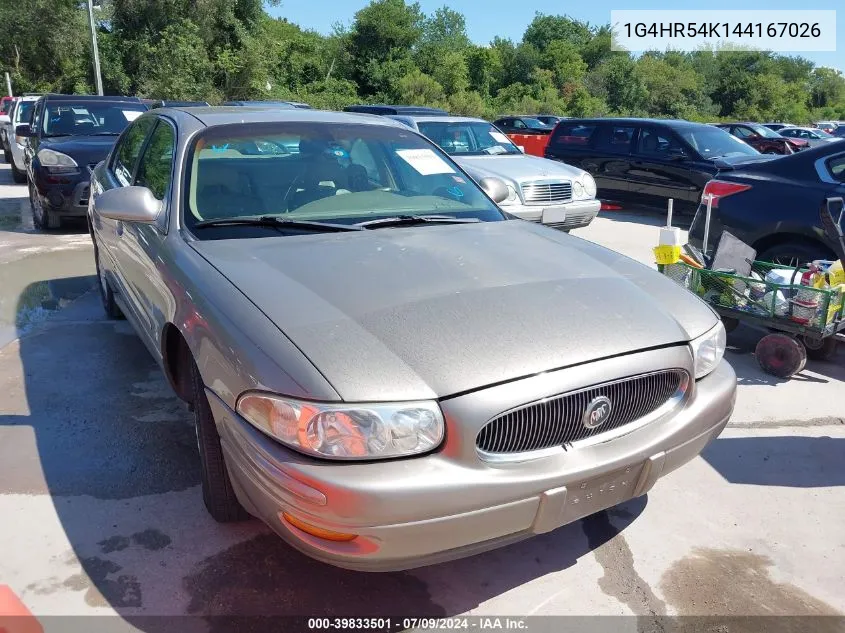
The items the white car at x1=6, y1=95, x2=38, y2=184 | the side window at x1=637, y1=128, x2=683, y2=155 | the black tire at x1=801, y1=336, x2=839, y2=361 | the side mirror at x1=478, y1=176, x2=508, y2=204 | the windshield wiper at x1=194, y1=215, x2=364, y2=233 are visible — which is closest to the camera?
the windshield wiper at x1=194, y1=215, x2=364, y2=233

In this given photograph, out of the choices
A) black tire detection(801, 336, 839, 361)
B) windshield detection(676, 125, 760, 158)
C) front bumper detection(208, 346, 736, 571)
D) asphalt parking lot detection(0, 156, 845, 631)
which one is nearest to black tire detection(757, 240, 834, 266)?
black tire detection(801, 336, 839, 361)

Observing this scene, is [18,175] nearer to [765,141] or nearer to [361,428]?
[361,428]

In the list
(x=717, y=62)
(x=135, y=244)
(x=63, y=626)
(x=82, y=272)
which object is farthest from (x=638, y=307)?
(x=717, y=62)

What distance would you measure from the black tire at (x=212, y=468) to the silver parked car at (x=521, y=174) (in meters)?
5.82

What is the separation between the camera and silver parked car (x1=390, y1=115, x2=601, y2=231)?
859 cm

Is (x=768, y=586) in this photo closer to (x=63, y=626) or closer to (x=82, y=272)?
(x=63, y=626)

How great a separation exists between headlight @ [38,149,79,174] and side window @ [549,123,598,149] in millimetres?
8129

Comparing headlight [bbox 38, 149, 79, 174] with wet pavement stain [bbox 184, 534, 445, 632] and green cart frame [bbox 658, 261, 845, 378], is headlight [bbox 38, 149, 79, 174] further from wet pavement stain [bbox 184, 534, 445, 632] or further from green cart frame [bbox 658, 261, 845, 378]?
wet pavement stain [bbox 184, 534, 445, 632]

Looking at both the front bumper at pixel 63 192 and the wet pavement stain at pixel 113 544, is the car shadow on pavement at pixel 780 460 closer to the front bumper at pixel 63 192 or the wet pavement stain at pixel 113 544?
the wet pavement stain at pixel 113 544

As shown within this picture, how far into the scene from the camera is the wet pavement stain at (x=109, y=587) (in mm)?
2477

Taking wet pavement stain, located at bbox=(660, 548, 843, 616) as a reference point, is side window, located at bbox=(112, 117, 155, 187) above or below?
above

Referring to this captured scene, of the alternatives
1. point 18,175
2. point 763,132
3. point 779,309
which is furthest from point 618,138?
point 18,175

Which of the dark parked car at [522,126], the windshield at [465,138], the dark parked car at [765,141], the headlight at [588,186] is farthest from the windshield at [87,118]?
the dark parked car at [765,141]

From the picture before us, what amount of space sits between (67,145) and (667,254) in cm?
739
